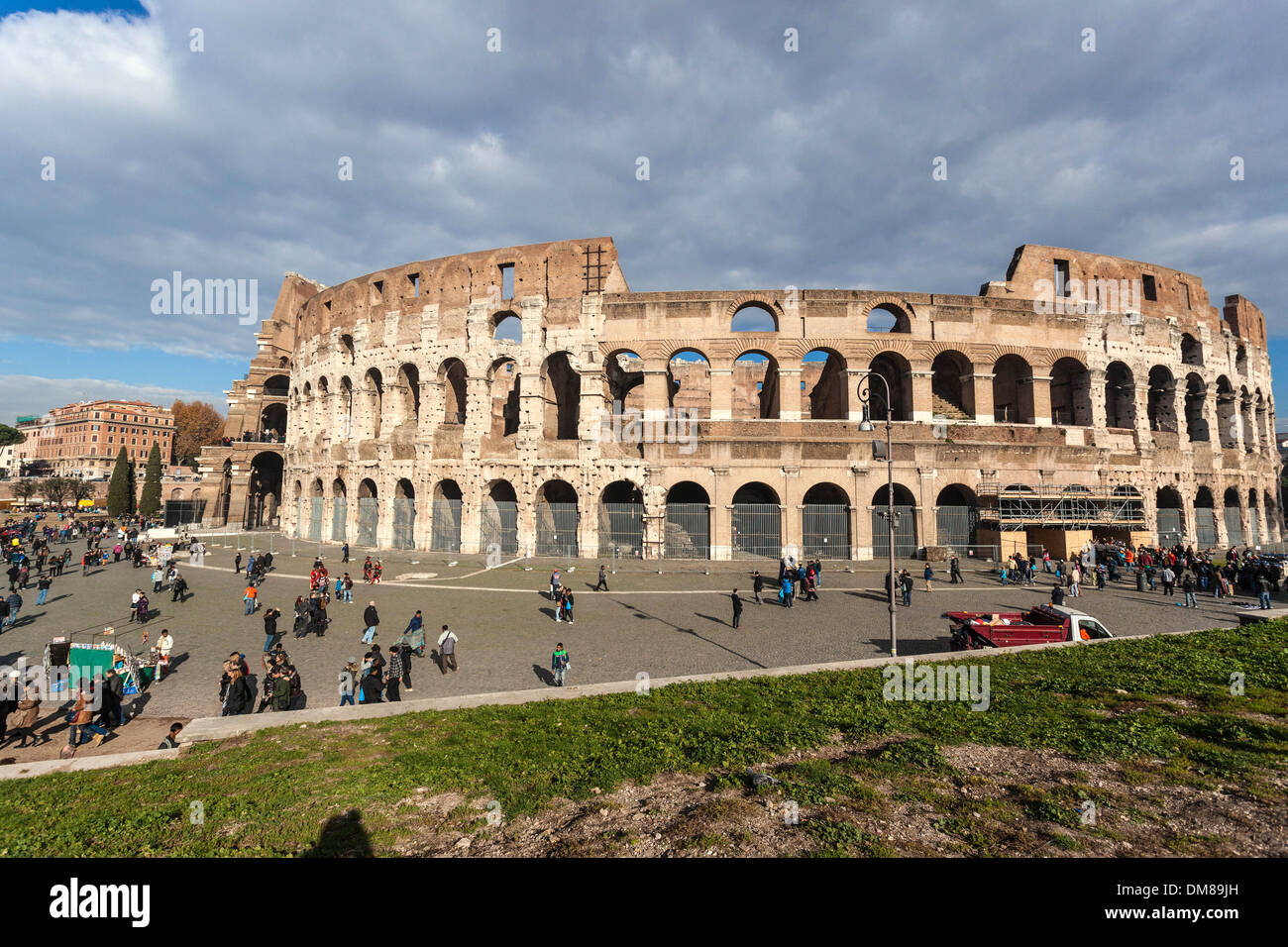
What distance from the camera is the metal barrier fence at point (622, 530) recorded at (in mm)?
27125

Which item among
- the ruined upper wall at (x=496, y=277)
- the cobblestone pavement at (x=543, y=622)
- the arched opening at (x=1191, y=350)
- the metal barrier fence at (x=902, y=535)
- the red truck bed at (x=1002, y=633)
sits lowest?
the cobblestone pavement at (x=543, y=622)

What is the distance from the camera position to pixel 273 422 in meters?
48.2

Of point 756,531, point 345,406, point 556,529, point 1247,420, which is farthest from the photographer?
point 345,406

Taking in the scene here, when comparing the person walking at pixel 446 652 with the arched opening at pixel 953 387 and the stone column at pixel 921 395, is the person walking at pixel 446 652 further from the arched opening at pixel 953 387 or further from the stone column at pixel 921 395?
the arched opening at pixel 953 387

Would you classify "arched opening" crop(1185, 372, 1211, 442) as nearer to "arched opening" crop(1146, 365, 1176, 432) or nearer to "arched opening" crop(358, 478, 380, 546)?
"arched opening" crop(1146, 365, 1176, 432)

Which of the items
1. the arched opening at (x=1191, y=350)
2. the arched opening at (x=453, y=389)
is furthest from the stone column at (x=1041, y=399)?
the arched opening at (x=453, y=389)

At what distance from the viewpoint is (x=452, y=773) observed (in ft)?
20.4

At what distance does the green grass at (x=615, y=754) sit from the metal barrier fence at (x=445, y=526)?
2258cm

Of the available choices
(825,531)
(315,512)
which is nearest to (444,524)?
(315,512)

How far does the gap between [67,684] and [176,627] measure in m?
4.95

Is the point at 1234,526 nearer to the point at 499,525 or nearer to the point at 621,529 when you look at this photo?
the point at 621,529

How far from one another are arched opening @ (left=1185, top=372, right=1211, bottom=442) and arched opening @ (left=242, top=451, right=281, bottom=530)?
64.8 metres

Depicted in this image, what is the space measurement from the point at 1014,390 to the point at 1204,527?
12680mm
